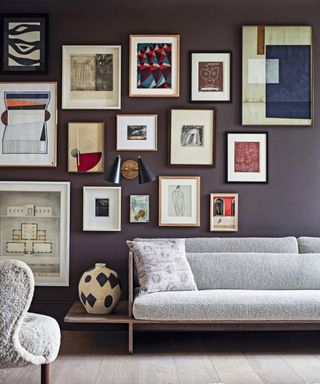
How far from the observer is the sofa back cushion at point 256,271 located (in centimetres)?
426

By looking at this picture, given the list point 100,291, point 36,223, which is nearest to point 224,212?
point 100,291

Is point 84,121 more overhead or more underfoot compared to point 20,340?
more overhead

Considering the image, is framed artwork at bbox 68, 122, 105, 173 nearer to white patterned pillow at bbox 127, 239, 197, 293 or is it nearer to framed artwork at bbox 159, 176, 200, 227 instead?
framed artwork at bbox 159, 176, 200, 227

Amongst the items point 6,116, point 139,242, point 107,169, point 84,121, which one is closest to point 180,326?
point 139,242

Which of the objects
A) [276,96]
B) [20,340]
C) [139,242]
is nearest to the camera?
[20,340]

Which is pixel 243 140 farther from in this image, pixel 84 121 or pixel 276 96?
pixel 84 121

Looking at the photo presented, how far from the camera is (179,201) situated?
183 inches

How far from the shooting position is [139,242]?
4.27m

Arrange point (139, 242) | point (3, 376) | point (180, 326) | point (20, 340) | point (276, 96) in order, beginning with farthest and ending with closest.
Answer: point (276, 96) < point (139, 242) < point (180, 326) < point (3, 376) < point (20, 340)

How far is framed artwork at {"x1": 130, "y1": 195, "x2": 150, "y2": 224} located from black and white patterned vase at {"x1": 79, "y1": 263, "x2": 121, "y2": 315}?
0.63m

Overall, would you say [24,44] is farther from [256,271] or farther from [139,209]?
[256,271]

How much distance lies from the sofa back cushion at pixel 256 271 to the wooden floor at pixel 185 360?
423mm

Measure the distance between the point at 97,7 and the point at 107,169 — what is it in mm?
1345

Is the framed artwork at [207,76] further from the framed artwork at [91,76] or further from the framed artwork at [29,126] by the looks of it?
the framed artwork at [29,126]
